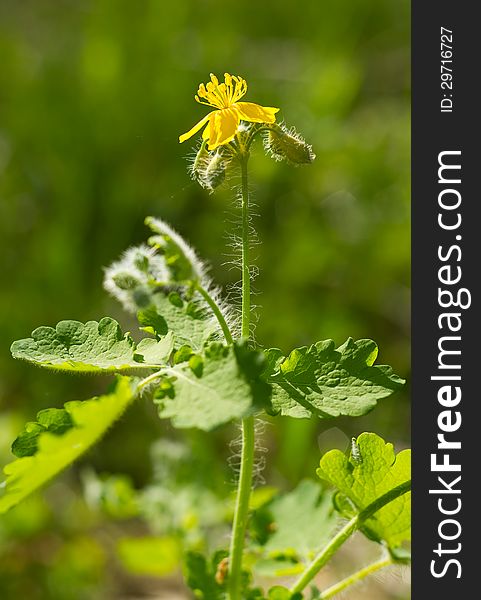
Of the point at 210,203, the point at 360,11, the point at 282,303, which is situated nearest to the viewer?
the point at 282,303

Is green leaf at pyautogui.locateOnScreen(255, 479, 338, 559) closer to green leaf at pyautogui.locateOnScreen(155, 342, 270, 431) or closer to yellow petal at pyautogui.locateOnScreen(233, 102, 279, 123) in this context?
green leaf at pyautogui.locateOnScreen(155, 342, 270, 431)

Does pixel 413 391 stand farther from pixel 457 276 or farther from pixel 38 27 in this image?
pixel 38 27

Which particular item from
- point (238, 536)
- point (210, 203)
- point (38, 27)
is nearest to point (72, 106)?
point (210, 203)

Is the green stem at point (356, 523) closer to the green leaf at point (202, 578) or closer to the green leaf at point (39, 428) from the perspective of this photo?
the green leaf at point (202, 578)

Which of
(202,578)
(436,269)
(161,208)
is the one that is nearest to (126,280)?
(202,578)

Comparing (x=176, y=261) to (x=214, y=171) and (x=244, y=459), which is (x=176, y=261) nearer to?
(x=214, y=171)

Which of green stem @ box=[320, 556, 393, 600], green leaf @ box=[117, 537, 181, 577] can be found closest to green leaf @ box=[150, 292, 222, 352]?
green stem @ box=[320, 556, 393, 600]
